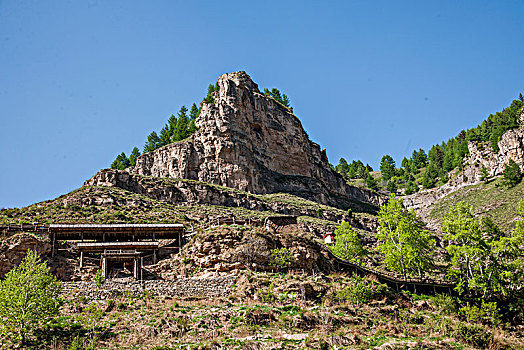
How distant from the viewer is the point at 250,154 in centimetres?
9875

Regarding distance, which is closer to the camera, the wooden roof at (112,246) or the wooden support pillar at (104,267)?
the wooden support pillar at (104,267)

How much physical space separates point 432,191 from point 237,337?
11092 cm

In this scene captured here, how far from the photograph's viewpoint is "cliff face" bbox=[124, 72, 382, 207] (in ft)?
304

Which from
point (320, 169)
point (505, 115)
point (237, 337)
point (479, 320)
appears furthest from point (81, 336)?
point (505, 115)

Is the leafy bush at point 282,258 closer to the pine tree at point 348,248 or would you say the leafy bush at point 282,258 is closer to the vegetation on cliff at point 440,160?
the pine tree at point 348,248

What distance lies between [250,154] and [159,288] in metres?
64.9

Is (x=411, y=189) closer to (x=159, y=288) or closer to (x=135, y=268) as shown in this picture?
(x=135, y=268)

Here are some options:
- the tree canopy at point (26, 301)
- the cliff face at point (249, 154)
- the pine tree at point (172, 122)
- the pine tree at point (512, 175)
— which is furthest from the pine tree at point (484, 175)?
the tree canopy at point (26, 301)

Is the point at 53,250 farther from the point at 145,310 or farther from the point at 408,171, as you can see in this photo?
the point at 408,171

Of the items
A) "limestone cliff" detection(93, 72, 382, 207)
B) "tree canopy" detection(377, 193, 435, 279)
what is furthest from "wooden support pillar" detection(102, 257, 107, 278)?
"limestone cliff" detection(93, 72, 382, 207)

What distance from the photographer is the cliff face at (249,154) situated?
9256 centimetres

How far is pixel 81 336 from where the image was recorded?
90.5 ft

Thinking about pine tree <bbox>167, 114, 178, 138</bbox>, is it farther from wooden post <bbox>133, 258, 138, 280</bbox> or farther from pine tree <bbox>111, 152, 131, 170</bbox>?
wooden post <bbox>133, 258, 138, 280</bbox>

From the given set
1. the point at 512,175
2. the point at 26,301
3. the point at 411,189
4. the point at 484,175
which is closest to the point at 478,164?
the point at 484,175
